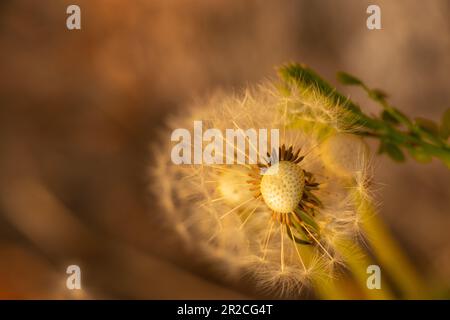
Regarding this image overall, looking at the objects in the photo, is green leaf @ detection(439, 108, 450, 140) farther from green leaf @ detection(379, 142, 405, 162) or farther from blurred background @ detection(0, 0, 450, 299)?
blurred background @ detection(0, 0, 450, 299)

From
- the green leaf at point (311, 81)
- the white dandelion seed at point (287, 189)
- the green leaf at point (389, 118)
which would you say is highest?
the green leaf at point (311, 81)

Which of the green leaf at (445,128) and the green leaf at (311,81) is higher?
the green leaf at (311,81)

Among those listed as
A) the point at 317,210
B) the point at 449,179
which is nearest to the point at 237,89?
the point at 317,210

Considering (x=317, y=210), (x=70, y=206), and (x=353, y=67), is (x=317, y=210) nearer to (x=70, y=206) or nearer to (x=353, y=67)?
(x=353, y=67)
